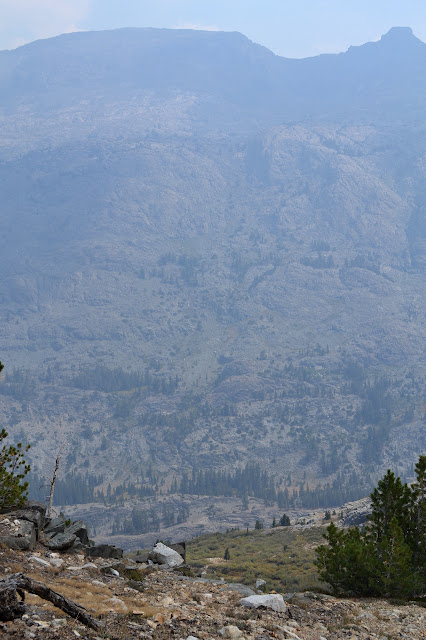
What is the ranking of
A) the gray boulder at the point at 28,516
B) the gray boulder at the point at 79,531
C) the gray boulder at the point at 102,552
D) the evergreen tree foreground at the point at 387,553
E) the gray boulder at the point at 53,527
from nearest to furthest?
the evergreen tree foreground at the point at 387,553, the gray boulder at the point at 28,516, the gray boulder at the point at 102,552, the gray boulder at the point at 53,527, the gray boulder at the point at 79,531

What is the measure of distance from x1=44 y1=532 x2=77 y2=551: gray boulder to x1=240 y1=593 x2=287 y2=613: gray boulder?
446 inches

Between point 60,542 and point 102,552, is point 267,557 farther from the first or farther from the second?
point 60,542

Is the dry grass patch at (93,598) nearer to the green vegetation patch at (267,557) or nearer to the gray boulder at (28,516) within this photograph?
the gray boulder at (28,516)

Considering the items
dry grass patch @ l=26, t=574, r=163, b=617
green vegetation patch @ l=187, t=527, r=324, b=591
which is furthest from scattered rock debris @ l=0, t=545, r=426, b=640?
green vegetation patch @ l=187, t=527, r=324, b=591

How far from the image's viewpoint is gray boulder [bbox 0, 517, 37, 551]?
27.1 metres

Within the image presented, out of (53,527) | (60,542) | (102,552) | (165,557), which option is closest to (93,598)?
(60,542)

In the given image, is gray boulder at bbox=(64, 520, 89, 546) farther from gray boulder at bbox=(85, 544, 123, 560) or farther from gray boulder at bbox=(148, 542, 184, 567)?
gray boulder at bbox=(148, 542, 184, 567)

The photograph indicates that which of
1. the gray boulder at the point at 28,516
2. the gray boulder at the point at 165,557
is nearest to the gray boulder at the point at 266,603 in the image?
the gray boulder at the point at 165,557

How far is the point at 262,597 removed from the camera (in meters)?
23.5

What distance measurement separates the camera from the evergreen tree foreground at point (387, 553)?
29.3m

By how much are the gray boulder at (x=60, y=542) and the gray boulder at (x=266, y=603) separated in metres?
11.3

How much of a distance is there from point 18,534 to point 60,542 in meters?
3.00

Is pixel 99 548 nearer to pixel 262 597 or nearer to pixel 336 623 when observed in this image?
pixel 262 597

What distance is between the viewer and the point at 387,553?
29.2 meters
